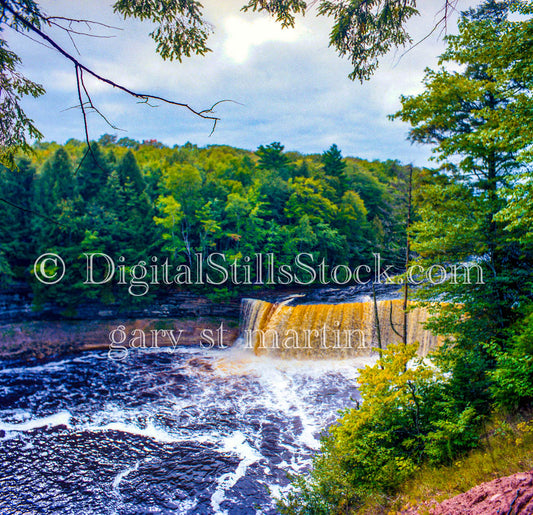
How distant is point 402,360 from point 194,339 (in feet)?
52.2

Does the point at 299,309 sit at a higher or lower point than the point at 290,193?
lower

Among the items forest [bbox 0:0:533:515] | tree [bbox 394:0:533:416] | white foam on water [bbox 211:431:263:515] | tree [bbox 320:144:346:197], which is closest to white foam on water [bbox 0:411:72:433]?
white foam on water [bbox 211:431:263:515]

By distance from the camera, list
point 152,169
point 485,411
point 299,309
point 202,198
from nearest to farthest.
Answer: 1. point 485,411
2. point 299,309
3. point 202,198
4. point 152,169

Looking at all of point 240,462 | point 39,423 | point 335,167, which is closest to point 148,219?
point 39,423

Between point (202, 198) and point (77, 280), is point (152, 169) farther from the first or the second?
point (77, 280)

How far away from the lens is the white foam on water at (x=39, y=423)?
10383 mm

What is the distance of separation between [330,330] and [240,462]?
8.22m

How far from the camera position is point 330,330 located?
51.4 feet

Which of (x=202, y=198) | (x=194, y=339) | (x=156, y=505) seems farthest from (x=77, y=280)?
(x=156, y=505)

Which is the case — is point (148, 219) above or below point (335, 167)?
below

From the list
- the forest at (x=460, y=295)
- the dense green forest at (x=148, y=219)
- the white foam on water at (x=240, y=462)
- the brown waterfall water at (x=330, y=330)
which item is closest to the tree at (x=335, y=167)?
the dense green forest at (x=148, y=219)

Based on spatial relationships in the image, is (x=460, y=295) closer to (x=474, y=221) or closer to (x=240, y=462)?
(x=474, y=221)

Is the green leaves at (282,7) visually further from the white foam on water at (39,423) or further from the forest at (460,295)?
the white foam on water at (39,423)

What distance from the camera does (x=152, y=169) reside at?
86.9 feet
